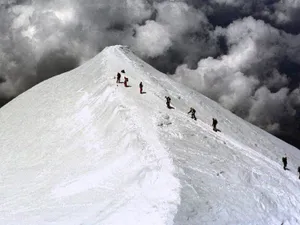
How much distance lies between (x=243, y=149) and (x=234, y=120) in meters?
18.6

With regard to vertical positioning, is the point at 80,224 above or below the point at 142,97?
below

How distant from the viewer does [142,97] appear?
5409 centimetres

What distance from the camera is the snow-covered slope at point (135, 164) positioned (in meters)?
30.4

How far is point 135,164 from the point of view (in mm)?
36625

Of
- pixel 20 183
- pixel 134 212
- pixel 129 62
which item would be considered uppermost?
pixel 129 62

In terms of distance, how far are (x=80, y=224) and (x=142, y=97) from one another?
27.8 meters

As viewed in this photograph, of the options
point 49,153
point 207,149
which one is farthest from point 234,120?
point 49,153

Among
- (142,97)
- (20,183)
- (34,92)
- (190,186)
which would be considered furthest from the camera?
(34,92)

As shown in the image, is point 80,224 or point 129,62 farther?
point 129,62

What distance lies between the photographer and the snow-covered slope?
30.4m

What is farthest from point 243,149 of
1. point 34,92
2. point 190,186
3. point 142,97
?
point 34,92

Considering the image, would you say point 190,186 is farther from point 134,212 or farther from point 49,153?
point 49,153

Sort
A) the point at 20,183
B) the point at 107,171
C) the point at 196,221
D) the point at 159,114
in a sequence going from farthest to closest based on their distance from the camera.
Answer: the point at 159,114 < the point at 20,183 < the point at 107,171 < the point at 196,221

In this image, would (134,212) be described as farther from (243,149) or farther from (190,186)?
(243,149)
